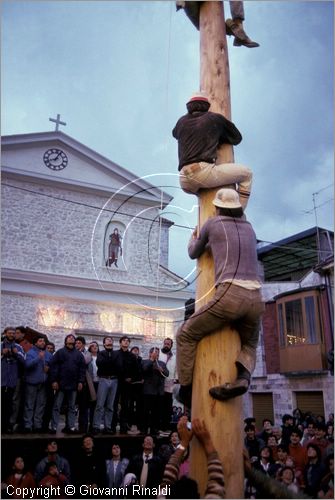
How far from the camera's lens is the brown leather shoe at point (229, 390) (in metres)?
3.26

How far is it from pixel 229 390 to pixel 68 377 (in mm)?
4958

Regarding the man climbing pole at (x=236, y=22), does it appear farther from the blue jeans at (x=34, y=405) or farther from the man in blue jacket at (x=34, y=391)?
the blue jeans at (x=34, y=405)

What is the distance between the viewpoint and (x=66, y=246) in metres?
18.2

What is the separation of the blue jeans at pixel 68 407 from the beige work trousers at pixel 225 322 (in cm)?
487

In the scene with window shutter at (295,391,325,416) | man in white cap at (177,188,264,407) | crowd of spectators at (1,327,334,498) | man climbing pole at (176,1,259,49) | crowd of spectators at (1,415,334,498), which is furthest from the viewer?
window shutter at (295,391,325,416)

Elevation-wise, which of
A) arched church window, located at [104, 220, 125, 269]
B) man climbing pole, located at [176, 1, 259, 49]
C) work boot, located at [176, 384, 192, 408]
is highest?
arched church window, located at [104, 220, 125, 269]

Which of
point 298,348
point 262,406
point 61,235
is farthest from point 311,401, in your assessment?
point 61,235

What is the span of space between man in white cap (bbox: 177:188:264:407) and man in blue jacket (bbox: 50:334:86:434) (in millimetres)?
4470

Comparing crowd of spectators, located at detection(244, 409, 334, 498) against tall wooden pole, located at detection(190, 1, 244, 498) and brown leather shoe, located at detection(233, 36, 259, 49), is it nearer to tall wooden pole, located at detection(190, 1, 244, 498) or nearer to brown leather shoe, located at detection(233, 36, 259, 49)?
tall wooden pole, located at detection(190, 1, 244, 498)

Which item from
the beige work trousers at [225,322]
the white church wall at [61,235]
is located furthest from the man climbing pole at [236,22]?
the white church wall at [61,235]

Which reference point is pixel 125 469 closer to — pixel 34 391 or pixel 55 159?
pixel 34 391

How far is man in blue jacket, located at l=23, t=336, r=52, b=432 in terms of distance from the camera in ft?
24.6

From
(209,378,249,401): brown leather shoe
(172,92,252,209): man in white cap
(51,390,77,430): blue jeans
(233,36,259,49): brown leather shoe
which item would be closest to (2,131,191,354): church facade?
(51,390,77,430): blue jeans

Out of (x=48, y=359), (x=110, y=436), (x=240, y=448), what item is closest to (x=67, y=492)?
(x=110, y=436)
